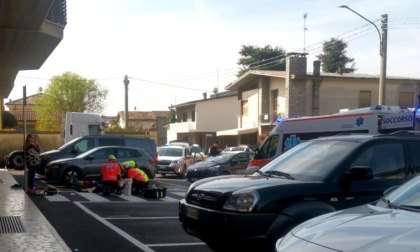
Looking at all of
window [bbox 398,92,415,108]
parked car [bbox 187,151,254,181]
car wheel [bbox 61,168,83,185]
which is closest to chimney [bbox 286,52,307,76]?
window [bbox 398,92,415,108]

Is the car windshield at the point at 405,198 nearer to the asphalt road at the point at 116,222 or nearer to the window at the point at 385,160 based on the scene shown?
the window at the point at 385,160

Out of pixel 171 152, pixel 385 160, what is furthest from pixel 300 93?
pixel 385 160

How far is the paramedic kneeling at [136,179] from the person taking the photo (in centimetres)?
1755

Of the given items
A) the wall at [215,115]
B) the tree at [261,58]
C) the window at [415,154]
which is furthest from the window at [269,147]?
the tree at [261,58]

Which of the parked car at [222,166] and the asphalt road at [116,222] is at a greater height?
the parked car at [222,166]

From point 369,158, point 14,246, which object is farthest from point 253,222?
point 14,246

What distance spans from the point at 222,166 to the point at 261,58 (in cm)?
4812

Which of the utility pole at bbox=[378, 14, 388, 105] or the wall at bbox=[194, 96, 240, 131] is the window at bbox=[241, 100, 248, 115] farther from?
the utility pole at bbox=[378, 14, 388, 105]

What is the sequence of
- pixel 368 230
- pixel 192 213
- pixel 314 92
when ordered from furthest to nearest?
pixel 314 92 → pixel 192 213 → pixel 368 230

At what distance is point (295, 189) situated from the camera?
708cm

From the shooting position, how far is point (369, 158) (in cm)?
777

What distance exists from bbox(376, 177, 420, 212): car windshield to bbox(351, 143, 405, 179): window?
1.69 meters

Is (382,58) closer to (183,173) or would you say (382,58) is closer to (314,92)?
(183,173)

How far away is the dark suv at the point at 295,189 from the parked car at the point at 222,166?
53.0ft
